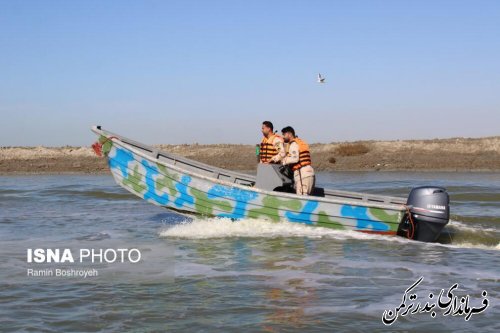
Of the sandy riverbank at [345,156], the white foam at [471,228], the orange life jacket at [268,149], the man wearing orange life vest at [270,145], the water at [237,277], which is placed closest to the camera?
the water at [237,277]

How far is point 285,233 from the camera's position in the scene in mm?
12055

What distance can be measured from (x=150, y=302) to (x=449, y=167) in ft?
92.0

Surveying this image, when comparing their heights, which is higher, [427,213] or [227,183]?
[227,183]

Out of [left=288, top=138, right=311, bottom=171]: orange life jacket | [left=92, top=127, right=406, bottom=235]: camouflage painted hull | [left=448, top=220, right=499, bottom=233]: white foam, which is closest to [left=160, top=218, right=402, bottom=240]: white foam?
[left=92, top=127, right=406, bottom=235]: camouflage painted hull

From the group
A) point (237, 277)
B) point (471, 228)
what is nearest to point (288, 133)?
point (237, 277)

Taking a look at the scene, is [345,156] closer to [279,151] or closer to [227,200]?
[279,151]

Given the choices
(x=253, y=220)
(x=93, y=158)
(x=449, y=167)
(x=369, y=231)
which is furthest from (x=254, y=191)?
(x=93, y=158)

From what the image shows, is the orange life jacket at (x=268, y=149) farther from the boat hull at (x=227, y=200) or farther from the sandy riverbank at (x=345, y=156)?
the sandy riverbank at (x=345, y=156)

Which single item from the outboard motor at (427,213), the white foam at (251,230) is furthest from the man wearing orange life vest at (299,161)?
the outboard motor at (427,213)

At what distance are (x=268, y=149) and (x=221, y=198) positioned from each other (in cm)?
136

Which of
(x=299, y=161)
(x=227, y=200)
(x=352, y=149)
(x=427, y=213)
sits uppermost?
(x=299, y=161)

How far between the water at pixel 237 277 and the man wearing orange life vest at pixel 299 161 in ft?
2.68

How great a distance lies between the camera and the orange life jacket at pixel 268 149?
12602 millimetres

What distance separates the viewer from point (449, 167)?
33000 millimetres
